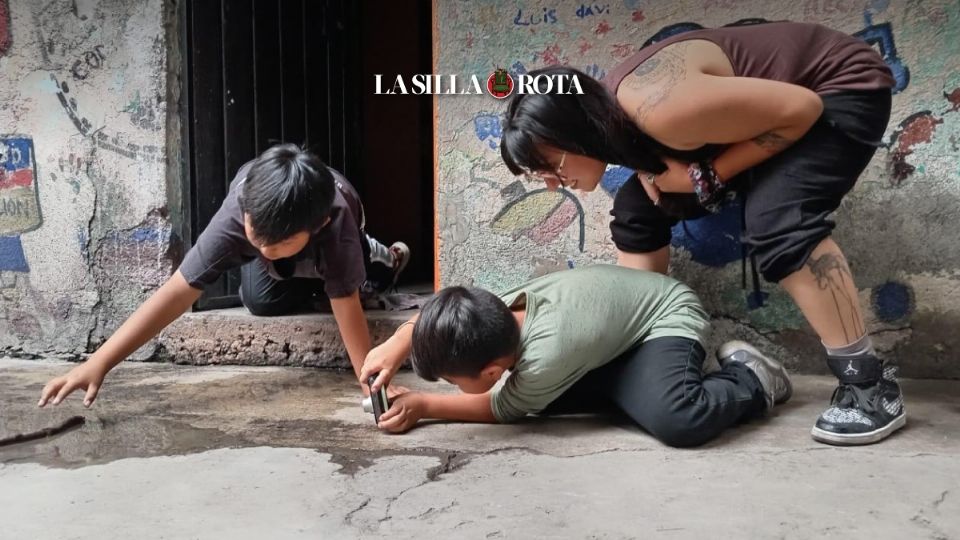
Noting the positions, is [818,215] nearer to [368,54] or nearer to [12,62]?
[12,62]

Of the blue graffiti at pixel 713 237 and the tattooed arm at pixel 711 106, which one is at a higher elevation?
the tattooed arm at pixel 711 106

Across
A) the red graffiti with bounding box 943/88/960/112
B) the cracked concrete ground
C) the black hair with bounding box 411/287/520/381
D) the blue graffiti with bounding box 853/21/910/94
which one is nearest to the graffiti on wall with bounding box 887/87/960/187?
the red graffiti with bounding box 943/88/960/112

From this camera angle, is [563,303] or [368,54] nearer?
[563,303]

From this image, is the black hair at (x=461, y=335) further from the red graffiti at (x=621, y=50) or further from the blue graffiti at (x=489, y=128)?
the red graffiti at (x=621, y=50)

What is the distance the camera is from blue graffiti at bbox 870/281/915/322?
2426 mm

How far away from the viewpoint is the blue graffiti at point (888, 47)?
2381 millimetres

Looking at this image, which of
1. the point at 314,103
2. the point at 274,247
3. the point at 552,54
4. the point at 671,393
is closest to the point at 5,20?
the point at 314,103

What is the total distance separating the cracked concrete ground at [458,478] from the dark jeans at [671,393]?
0.05 meters

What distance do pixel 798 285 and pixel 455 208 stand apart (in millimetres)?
1166

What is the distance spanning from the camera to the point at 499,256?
8.89ft

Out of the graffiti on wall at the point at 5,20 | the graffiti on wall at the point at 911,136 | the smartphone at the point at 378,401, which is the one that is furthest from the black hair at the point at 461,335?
the graffiti on wall at the point at 5,20

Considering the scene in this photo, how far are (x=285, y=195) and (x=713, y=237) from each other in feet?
4.20

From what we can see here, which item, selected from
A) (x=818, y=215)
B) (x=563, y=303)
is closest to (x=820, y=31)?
(x=818, y=215)

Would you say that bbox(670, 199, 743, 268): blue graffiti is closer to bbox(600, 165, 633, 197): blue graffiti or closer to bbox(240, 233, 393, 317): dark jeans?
bbox(600, 165, 633, 197): blue graffiti
